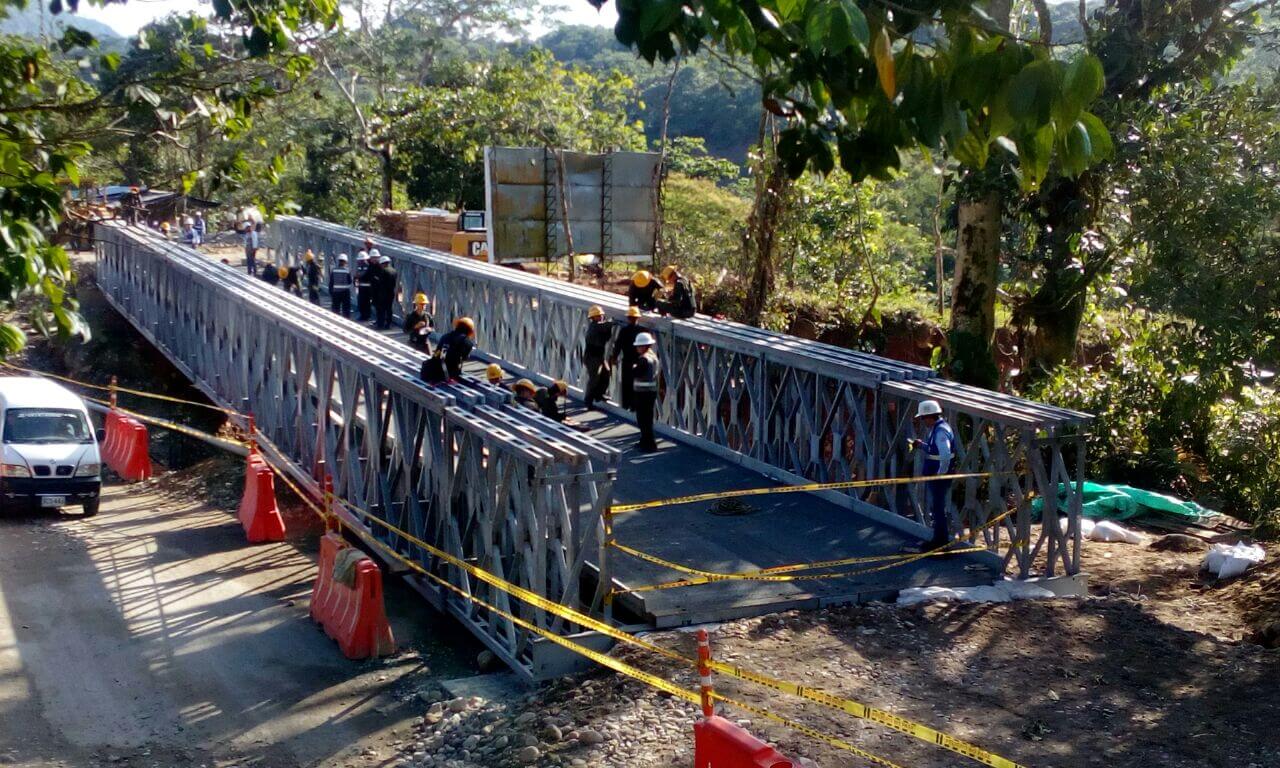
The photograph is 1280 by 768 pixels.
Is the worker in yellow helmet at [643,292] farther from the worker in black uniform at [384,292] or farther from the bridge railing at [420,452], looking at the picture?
the worker in black uniform at [384,292]

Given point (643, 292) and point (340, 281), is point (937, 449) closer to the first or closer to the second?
point (643, 292)

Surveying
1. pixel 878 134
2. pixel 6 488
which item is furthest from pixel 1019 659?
pixel 6 488

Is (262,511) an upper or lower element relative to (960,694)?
lower

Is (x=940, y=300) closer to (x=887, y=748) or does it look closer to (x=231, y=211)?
(x=887, y=748)

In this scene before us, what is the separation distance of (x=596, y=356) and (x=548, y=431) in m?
6.19

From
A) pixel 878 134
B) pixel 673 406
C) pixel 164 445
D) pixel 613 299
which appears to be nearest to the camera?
pixel 878 134

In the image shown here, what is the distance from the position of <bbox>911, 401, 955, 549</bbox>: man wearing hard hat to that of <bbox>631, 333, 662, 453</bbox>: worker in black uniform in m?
4.04

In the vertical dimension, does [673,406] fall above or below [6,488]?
above

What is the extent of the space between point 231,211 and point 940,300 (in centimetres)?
2831

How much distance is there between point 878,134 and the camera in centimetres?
494

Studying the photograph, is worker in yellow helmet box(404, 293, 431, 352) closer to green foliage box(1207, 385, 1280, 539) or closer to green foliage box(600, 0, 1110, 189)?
green foliage box(1207, 385, 1280, 539)

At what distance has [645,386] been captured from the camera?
587 inches

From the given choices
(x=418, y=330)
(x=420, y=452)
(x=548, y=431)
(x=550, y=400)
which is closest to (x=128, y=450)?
(x=418, y=330)

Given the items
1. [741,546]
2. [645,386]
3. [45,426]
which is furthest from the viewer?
[45,426]
